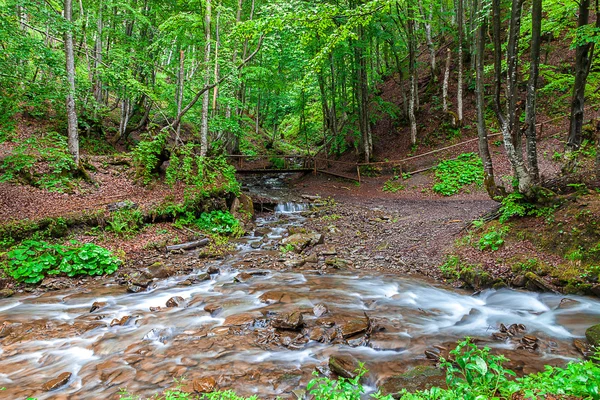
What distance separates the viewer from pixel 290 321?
502 centimetres

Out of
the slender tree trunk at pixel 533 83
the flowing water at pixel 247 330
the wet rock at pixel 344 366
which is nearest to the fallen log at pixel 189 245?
the flowing water at pixel 247 330

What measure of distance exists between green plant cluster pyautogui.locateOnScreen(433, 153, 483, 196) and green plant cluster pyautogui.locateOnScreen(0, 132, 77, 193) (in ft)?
48.0

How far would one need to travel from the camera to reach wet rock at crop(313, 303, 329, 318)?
215 inches

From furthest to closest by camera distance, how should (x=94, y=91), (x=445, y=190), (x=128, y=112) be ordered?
(x=94, y=91) < (x=128, y=112) < (x=445, y=190)

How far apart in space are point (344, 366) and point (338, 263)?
4.46 metres

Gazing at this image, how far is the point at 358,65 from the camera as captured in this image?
18.0m

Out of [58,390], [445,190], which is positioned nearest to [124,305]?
[58,390]

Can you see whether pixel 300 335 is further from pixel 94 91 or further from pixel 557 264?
pixel 94 91

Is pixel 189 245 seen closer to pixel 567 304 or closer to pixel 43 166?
pixel 43 166

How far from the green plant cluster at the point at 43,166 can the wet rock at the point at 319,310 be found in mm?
8480

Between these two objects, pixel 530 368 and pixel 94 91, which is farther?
pixel 94 91

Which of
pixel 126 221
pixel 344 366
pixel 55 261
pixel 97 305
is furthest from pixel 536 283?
pixel 55 261

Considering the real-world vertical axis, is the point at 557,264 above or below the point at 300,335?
above

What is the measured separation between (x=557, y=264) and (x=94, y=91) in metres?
23.0
